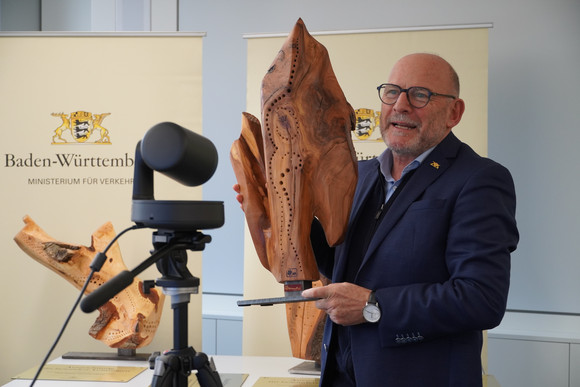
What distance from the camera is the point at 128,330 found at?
2.68m

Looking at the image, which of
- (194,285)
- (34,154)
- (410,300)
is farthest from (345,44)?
(194,285)

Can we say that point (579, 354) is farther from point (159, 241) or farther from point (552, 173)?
point (159, 241)

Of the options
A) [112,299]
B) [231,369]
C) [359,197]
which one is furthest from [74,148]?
[359,197]

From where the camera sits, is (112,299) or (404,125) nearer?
(404,125)

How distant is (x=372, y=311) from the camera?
4.92ft

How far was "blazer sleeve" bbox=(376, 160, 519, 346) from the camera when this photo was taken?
57.4 inches

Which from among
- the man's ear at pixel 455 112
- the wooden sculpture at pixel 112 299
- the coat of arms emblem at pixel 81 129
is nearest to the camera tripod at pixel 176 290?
the man's ear at pixel 455 112

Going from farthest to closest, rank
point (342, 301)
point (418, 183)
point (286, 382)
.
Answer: point (286, 382)
point (418, 183)
point (342, 301)

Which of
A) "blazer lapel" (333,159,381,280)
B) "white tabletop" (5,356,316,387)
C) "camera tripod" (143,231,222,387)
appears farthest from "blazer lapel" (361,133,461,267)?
"white tabletop" (5,356,316,387)

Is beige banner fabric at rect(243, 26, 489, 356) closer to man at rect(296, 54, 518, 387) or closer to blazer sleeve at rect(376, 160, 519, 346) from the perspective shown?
man at rect(296, 54, 518, 387)

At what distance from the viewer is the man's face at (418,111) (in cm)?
162

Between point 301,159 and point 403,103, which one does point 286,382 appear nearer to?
point 301,159

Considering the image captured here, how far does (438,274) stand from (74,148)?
7.47ft

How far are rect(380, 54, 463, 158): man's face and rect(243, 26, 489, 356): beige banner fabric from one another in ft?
4.56
